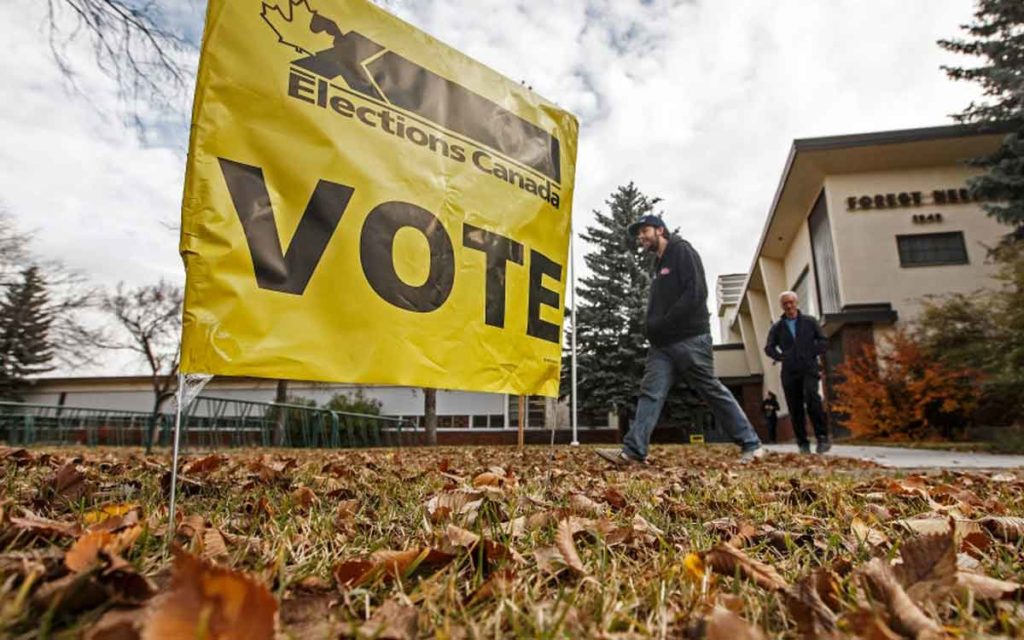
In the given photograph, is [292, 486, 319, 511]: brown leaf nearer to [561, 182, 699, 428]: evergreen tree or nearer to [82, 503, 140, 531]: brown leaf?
[82, 503, 140, 531]: brown leaf

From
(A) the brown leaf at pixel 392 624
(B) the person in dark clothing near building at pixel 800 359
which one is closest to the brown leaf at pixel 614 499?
(A) the brown leaf at pixel 392 624

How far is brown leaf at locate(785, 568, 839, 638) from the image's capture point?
0.86 meters

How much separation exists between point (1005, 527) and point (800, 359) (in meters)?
5.71

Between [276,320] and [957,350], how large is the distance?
1252 centimetres

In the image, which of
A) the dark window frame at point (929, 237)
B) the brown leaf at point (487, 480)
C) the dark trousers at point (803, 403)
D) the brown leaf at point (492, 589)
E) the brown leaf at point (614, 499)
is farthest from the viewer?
the dark window frame at point (929, 237)

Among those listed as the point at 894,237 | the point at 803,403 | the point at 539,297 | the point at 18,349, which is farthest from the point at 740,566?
the point at 18,349

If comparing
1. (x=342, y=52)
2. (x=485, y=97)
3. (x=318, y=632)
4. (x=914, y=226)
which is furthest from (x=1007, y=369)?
(x=318, y=632)

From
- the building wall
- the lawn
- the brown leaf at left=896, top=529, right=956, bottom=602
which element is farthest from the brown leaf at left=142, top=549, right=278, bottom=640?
the building wall

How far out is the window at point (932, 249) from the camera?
1452 centimetres

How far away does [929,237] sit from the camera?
1486 cm

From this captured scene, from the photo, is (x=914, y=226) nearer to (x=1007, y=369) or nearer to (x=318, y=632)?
(x=1007, y=369)

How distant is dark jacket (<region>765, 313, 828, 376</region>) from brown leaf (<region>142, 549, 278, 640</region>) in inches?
278

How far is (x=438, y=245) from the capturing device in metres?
2.44

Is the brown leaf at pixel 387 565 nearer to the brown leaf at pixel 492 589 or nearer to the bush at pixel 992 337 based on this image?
the brown leaf at pixel 492 589
